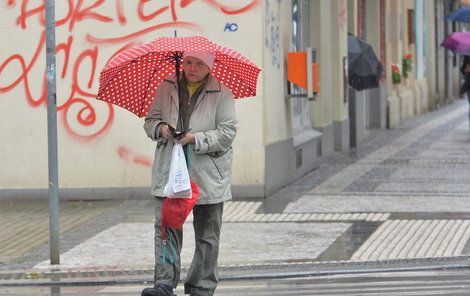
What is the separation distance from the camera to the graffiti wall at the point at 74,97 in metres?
15.5

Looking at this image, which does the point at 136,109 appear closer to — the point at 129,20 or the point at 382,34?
the point at 129,20

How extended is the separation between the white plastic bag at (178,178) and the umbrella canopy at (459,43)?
17.1 m

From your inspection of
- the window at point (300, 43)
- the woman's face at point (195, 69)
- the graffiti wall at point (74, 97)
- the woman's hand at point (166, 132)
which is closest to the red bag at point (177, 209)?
the woman's hand at point (166, 132)

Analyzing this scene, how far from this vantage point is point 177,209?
8.45 metres

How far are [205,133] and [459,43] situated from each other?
17528 millimetres

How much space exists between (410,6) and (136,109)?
2548 centimetres

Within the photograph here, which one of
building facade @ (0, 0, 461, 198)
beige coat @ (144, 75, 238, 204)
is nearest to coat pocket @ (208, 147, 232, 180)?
beige coat @ (144, 75, 238, 204)

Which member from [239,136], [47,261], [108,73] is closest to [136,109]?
[108,73]

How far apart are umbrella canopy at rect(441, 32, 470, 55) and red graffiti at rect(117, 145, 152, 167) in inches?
424

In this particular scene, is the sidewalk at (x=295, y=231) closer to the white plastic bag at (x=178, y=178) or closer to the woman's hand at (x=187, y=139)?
the white plastic bag at (x=178, y=178)

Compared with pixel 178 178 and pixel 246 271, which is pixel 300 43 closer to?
pixel 246 271

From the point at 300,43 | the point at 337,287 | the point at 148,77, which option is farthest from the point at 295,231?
the point at 300,43

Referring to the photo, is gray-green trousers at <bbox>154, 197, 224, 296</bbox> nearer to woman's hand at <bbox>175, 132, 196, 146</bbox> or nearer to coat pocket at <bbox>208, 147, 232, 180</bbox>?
coat pocket at <bbox>208, 147, 232, 180</bbox>

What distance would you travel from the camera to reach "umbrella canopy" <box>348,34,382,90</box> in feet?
73.1
